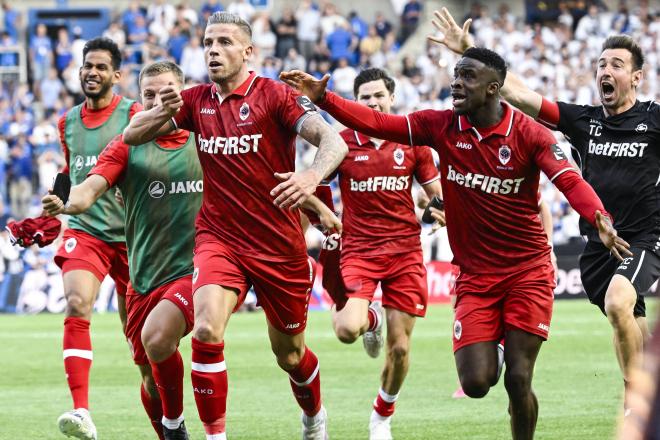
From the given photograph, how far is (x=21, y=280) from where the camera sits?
2439cm

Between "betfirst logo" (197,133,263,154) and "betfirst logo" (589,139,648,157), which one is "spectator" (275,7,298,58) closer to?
"betfirst logo" (589,139,648,157)

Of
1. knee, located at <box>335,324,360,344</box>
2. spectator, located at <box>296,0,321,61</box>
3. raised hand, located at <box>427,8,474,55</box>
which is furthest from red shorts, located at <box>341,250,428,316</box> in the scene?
spectator, located at <box>296,0,321,61</box>

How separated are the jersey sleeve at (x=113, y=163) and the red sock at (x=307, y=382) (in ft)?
5.88

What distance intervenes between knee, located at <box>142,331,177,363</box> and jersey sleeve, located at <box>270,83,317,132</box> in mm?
1551

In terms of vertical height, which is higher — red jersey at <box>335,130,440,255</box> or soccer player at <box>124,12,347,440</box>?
soccer player at <box>124,12,347,440</box>

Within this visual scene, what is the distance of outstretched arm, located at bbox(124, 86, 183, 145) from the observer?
748 centimetres

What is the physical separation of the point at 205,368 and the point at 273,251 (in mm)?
939

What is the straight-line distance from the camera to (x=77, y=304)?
9125mm

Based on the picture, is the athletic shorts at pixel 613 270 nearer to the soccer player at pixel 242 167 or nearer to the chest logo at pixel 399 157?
the chest logo at pixel 399 157

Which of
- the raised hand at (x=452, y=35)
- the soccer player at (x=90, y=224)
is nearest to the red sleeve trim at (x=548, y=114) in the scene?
the raised hand at (x=452, y=35)

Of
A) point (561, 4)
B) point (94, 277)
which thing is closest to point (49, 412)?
point (94, 277)

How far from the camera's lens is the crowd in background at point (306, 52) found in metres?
29.5

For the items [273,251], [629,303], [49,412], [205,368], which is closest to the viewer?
[205,368]

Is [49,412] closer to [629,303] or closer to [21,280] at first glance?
[629,303]
